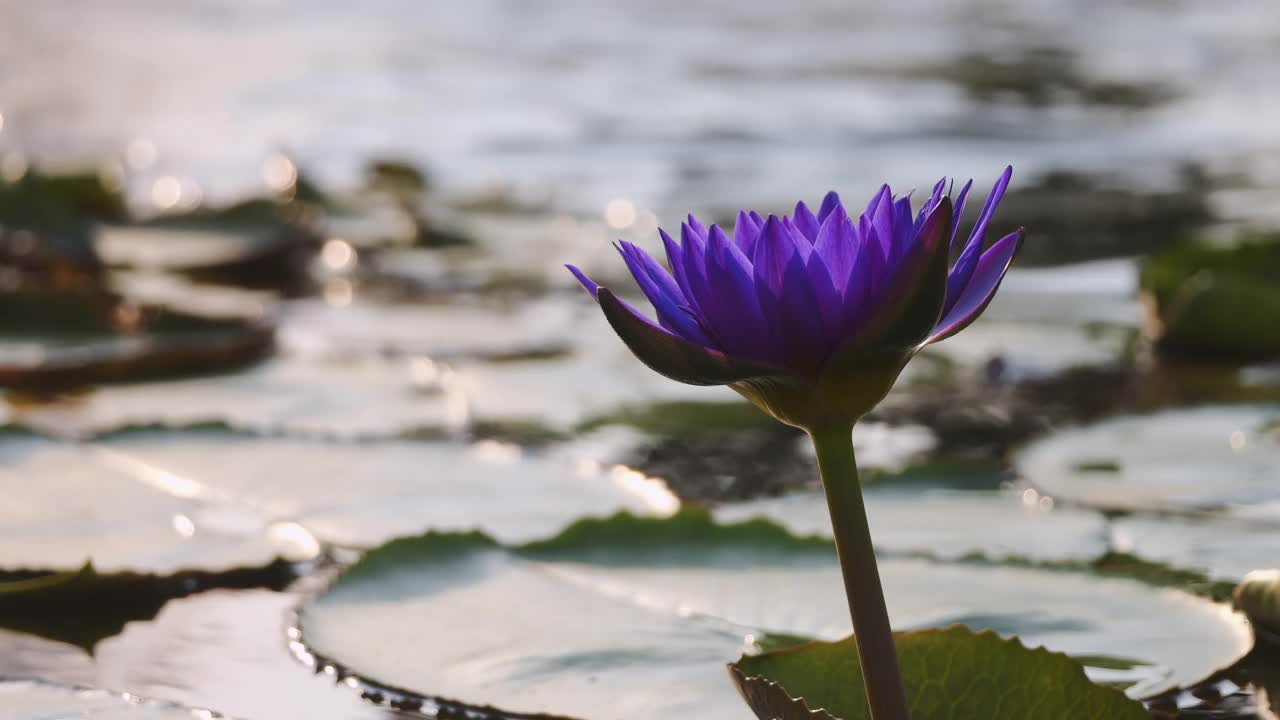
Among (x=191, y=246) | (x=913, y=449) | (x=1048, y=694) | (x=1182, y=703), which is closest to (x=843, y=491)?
(x=1048, y=694)

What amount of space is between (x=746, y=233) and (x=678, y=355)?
7 centimetres

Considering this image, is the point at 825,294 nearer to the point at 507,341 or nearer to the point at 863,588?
the point at 863,588

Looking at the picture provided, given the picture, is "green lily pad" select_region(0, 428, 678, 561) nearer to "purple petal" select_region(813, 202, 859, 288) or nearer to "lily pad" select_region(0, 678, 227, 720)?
"lily pad" select_region(0, 678, 227, 720)

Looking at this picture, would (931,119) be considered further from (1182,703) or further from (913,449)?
(1182,703)

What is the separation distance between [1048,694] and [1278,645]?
0.33 meters

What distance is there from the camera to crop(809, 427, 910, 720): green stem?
1.80 feet

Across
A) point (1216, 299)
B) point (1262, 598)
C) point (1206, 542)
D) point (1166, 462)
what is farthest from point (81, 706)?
point (1216, 299)

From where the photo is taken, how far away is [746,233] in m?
0.60

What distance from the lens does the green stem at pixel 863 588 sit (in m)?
0.55

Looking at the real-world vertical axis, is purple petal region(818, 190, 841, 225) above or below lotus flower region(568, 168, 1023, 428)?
above

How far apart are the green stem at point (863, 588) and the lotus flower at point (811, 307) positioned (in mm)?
23

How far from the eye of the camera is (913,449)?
1.48 m

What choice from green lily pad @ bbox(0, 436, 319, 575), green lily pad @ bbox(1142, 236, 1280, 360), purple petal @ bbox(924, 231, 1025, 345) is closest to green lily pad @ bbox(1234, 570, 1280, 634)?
purple petal @ bbox(924, 231, 1025, 345)

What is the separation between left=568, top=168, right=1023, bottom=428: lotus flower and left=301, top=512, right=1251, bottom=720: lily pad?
30 centimetres
